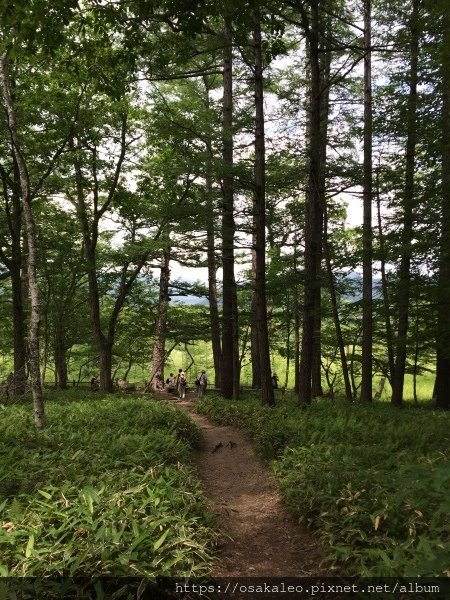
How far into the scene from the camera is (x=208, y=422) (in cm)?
1192

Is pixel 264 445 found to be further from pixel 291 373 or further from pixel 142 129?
pixel 291 373

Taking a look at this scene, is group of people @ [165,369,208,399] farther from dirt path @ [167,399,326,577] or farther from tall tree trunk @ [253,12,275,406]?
dirt path @ [167,399,326,577]

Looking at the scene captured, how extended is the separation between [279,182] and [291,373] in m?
37.2

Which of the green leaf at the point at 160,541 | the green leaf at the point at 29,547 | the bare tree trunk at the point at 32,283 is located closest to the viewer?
the green leaf at the point at 29,547

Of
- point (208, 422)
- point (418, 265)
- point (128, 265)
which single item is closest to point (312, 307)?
point (418, 265)

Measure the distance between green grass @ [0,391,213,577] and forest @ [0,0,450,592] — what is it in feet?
Result: 0.11

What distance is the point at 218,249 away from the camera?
36.2ft

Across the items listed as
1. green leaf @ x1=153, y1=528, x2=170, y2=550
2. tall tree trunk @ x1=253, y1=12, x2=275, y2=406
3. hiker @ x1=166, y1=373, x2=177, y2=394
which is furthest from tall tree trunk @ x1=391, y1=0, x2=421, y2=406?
hiker @ x1=166, y1=373, x2=177, y2=394

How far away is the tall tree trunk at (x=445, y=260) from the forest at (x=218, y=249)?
0.24ft

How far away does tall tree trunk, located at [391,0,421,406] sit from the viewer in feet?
32.9

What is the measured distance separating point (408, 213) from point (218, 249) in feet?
17.2

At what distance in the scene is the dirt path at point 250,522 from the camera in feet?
15.2

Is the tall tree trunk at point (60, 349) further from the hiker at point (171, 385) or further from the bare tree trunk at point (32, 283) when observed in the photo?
the bare tree trunk at point (32, 283)

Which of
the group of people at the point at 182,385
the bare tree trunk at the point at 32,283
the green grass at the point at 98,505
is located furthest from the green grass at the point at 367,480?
the group of people at the point at 182,385
